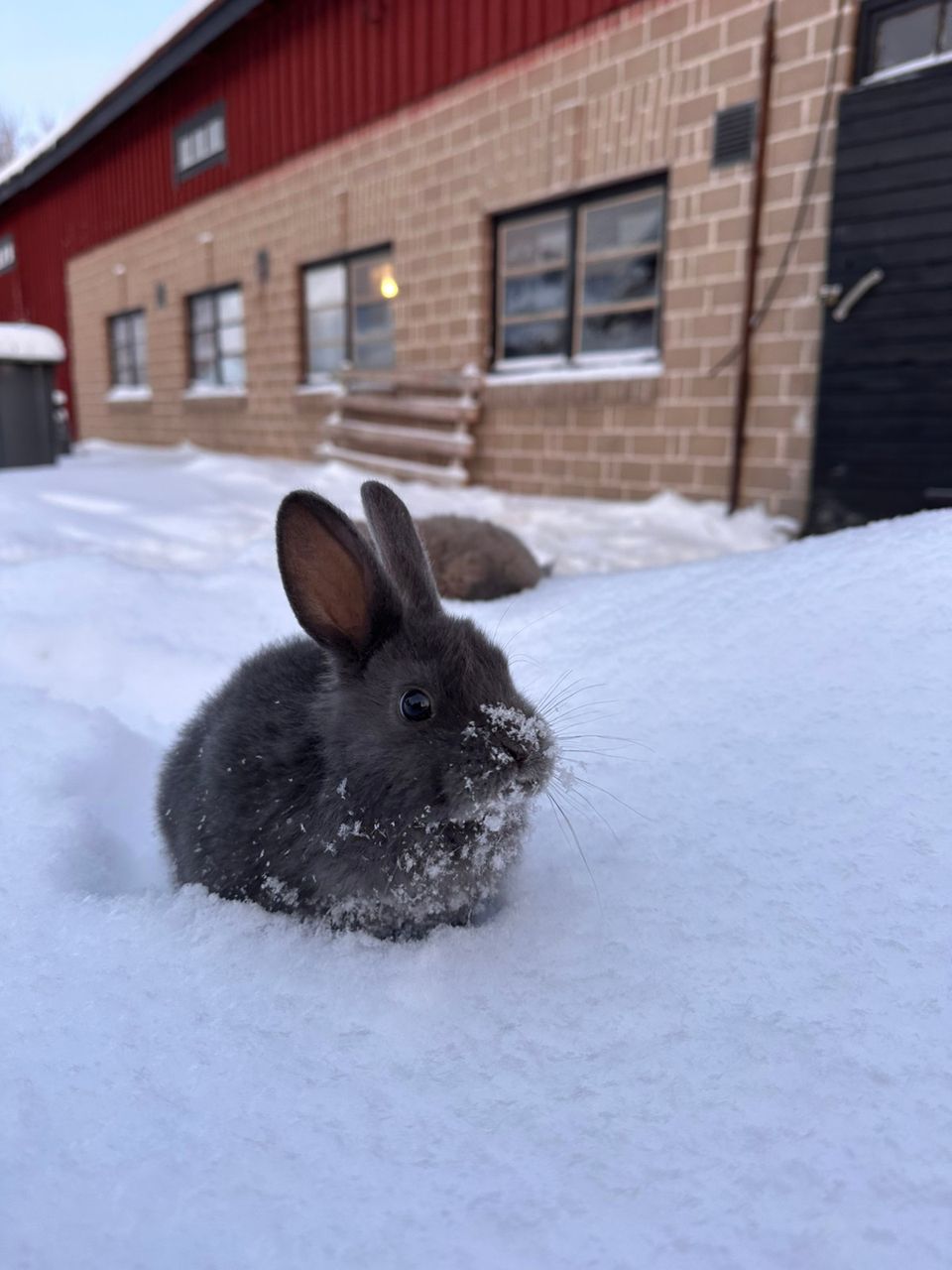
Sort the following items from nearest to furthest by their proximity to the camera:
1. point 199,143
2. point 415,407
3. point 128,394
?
point 415,407, point 199,143, point 128,394

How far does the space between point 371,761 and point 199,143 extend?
48.4 ft

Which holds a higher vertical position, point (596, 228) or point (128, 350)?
point (596, 228)

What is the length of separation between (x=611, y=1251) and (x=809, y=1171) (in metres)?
0.24

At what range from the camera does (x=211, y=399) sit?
42.8 feet

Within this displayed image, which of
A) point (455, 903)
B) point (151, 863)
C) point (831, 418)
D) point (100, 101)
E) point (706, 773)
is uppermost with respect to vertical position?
point (100, 101)

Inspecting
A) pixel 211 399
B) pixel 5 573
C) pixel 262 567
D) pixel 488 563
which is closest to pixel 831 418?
pixel 488 563

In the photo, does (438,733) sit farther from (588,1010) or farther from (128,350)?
(128,350)

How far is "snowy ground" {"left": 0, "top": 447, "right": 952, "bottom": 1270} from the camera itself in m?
0.81

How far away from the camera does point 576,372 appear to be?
7.60 metres

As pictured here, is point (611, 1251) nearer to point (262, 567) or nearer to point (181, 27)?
point (262, 567)

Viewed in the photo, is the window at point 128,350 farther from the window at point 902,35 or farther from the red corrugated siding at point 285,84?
the window at point 902,35

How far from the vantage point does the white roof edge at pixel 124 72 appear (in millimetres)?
11755

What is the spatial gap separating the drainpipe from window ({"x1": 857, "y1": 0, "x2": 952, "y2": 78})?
0.68 meters

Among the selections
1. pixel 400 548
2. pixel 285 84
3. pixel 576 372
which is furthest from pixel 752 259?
pixel 285 84
